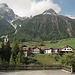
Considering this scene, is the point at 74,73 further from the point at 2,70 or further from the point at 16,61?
the point at 16,61

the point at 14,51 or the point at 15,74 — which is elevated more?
the point at 14,51

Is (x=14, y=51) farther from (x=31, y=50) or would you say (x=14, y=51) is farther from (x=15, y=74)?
(x=31, y=50)

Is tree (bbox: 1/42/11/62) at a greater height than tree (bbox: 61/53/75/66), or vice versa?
tree (bbox: 1/42/11/62)

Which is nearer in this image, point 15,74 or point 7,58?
point 15,74

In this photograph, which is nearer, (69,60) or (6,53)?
(69,60)

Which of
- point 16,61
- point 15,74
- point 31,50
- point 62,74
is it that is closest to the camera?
point 15,74

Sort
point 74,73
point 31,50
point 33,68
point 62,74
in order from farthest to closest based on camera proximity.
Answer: point 31,50, point 33,68, point 74,73, point 62,74

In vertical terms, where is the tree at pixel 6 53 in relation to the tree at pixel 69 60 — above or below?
above

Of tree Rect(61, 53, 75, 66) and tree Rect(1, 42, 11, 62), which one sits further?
tree Rect(1, 42, 11, 62)

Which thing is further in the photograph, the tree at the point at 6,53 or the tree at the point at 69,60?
the tree at the point at 6,53

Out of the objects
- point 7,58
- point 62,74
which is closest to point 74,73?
point 62,74

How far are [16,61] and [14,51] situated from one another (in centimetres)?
918

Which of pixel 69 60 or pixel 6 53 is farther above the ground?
pixel 6 53

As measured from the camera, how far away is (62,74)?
27.3 metres
